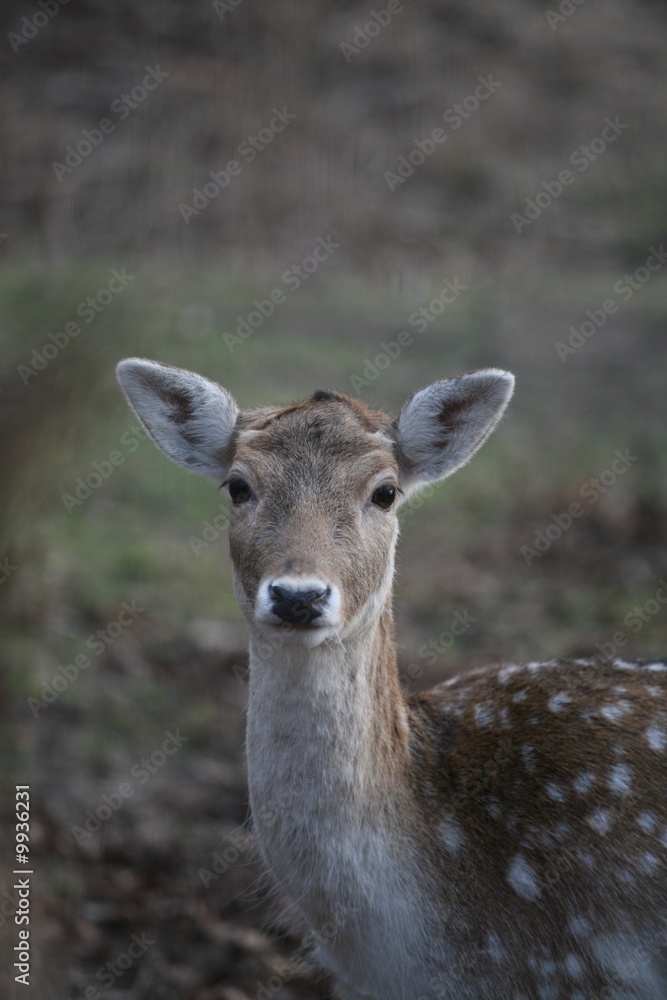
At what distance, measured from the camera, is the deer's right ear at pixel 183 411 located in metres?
4.87

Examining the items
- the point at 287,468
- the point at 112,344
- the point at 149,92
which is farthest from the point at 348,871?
the point at 149,92

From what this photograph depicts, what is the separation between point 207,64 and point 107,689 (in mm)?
10731

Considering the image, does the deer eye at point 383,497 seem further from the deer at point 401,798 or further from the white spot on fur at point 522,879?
the white spot on fur at point 522,879

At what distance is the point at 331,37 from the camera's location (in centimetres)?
1670
